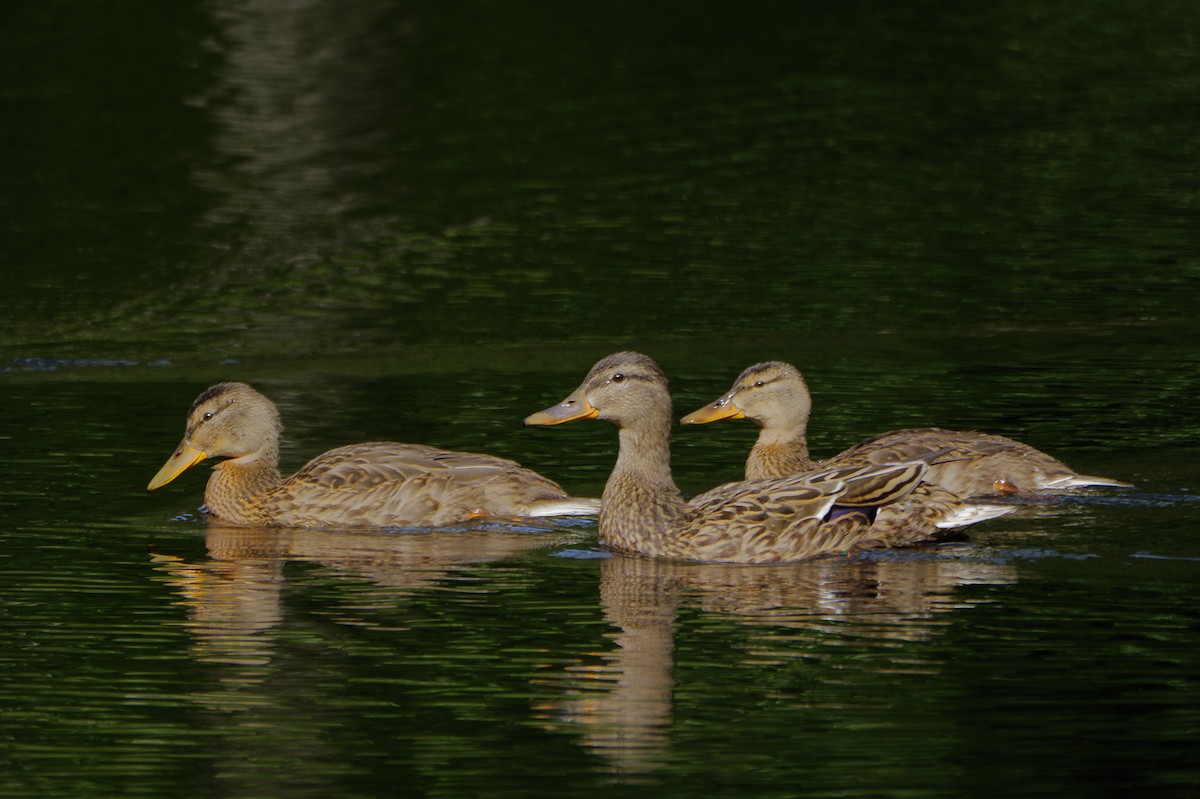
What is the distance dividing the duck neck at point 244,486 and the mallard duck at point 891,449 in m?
2.65

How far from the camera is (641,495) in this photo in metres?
13.0

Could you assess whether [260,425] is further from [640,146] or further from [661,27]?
[661,27]

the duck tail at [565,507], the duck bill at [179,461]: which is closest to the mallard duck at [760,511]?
the duck tail at [565,507]

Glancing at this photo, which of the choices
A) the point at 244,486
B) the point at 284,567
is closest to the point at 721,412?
the point at 244,486

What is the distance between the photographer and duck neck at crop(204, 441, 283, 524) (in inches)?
560

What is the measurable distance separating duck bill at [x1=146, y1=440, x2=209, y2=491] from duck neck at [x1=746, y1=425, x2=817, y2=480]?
352 centimetres

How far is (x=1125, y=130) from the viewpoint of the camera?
29359 mm

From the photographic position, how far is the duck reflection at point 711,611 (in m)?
9.42

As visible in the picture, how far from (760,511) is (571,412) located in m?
1.46

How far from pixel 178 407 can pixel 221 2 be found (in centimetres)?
2861

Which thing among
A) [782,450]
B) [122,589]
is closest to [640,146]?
[782,450]

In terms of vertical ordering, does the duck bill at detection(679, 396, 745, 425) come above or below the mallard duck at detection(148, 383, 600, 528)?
above

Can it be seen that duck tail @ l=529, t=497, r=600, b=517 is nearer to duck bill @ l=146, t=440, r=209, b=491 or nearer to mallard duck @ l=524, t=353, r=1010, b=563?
mallard duck @ l=524, t=353, r=1010, b=563

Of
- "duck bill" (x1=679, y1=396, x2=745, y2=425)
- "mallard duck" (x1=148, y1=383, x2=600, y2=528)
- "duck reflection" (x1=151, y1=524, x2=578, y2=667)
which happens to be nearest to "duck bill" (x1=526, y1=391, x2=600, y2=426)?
"mallard duck" (x1=148, y1=383, x2=600, y2=528)
